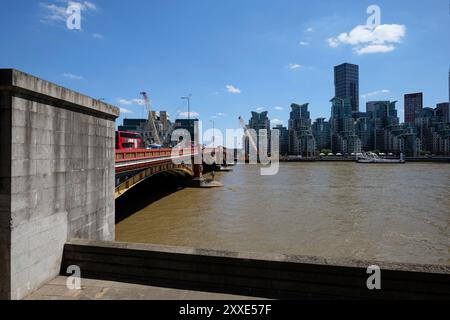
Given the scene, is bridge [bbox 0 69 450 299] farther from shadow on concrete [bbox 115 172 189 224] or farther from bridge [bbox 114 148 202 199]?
shadow on concrete [bbox 115 172 189 224]

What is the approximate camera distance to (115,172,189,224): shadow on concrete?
2603 centimetres

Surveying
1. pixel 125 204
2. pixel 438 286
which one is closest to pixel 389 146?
pixel 125 204

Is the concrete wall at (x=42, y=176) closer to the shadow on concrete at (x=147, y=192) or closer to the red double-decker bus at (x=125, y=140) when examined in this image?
the shadow on concrete at (x=147, y=192)

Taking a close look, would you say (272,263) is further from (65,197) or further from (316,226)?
(316,226)

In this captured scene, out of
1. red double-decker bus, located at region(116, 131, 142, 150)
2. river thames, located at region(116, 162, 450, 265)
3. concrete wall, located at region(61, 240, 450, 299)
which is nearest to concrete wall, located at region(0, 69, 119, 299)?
concrete wall, located at region(61, 240, 450, 299)

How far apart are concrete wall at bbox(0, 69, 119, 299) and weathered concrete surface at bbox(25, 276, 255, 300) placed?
0.32 m

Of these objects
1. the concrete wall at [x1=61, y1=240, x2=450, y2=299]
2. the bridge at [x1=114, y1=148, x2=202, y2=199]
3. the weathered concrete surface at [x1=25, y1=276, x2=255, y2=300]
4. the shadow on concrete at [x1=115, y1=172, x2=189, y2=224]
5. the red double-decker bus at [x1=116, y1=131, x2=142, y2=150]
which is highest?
the red double-decker bus at [x1=116, y1=131, x2=142, y2=150]

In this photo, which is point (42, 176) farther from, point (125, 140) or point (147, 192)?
point (147, 192)

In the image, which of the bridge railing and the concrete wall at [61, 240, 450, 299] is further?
the bridge railing

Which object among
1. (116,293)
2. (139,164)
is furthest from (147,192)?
(116,293)

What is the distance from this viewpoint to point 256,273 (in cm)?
500

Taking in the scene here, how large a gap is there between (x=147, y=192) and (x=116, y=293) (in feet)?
111

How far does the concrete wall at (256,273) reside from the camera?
448 centimetres

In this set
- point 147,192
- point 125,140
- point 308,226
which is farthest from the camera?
point 147,192
